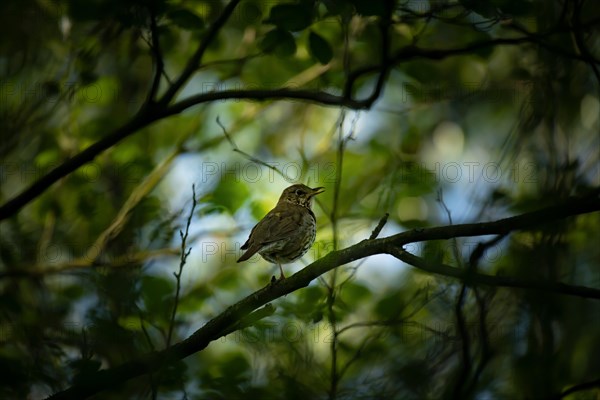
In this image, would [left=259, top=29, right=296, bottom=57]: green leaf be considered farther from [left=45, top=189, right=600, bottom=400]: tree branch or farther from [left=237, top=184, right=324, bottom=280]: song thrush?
[left=45, top=189, right=600, bottom=400]: tree branch

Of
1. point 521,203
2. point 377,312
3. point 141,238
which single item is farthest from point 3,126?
point 521,203

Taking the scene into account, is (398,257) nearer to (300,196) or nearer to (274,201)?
(300,196)

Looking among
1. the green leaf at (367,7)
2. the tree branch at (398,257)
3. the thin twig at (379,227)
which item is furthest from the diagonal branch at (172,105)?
the tree branch at (398,257)

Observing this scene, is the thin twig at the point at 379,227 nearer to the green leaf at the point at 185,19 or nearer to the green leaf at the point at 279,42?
the green leaf at the point at 279,42

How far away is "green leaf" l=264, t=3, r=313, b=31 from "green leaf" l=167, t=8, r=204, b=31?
82 centimetres

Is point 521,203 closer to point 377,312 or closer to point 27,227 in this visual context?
point 377,312

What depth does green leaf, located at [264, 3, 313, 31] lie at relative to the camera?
17.0 feet

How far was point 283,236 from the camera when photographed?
6.61 m

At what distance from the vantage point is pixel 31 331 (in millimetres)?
5602

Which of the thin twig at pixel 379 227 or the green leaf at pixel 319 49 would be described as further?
the green leaf at pixel 319 49

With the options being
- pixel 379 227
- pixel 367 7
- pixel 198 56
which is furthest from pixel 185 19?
pixel 379 227

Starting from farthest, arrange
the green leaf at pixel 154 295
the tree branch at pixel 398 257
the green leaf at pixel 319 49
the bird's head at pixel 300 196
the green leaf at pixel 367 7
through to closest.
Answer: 1. the bird's head at pixel 300 196
2. the green leaf at pixel 319 49
3. the green leaf at pixel 154 295
4. the green leaf at pixel 367 7
5. the tree branch at pixel 398 257

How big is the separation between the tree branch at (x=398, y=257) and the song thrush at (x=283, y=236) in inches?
60.0

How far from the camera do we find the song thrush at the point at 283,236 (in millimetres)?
6574
